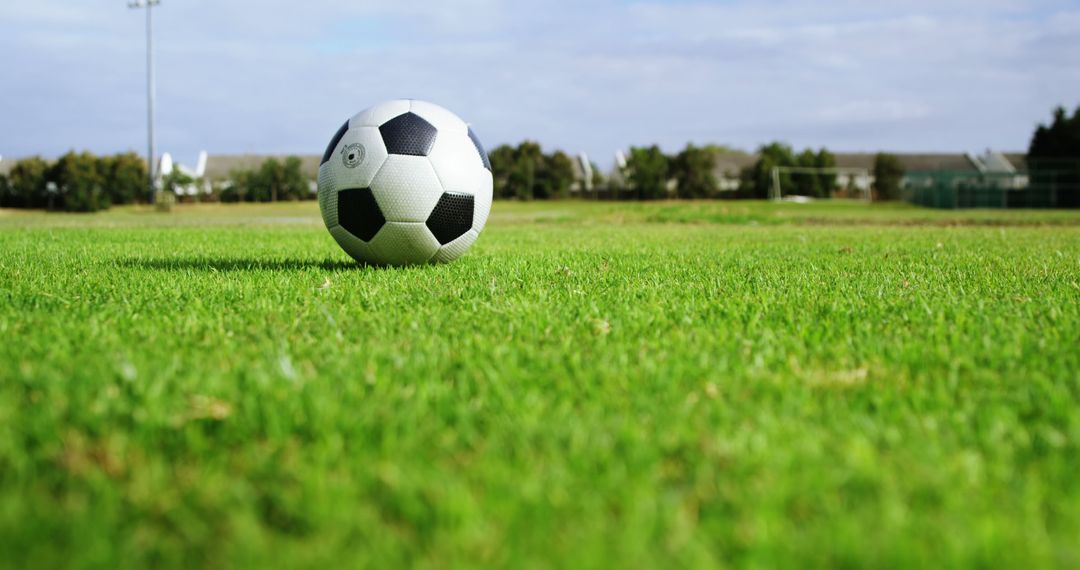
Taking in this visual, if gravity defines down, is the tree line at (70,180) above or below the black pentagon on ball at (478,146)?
above

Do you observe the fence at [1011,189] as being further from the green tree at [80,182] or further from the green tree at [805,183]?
the green tree at [80,182]

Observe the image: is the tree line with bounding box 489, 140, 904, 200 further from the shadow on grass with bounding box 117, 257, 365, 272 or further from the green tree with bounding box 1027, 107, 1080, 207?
the shadow on grass with bounding box 117, 257, 365, 272

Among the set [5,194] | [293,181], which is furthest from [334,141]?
[293,181]

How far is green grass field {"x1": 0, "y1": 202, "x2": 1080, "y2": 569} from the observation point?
5.75 ft

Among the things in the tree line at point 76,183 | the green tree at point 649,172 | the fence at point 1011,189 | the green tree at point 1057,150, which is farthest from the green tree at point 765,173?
the tree line at point 76,183

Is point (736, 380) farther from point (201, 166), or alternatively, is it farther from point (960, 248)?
point (201, 166)

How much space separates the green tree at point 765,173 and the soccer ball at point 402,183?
63.5 meters

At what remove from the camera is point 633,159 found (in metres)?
69.0

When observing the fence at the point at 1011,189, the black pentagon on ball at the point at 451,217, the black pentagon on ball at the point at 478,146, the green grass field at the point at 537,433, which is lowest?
the green grass field at the point at 537,433

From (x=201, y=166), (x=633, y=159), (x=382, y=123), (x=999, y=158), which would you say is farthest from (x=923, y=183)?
(x=201, y=166)

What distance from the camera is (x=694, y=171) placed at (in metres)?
69.0

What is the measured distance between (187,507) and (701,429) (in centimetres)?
133

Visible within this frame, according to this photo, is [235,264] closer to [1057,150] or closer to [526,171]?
[526,171]

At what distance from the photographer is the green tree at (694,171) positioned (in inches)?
2704
